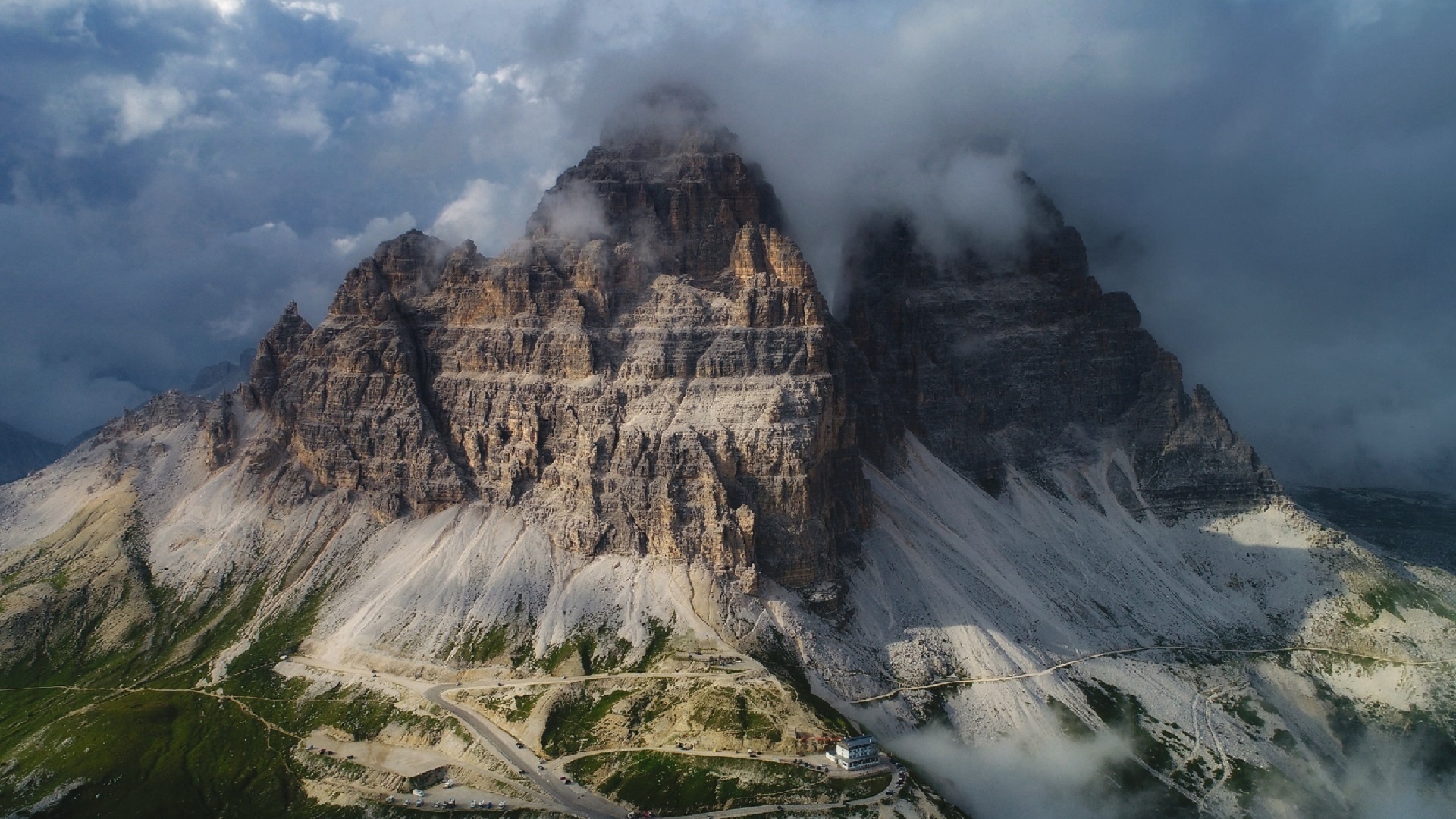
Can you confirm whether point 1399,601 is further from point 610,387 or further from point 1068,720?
point 610,387

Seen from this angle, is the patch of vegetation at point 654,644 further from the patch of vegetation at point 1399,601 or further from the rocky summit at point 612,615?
the patch of vegetation at point 1399,601

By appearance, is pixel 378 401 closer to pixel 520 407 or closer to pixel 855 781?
pixel 520 407

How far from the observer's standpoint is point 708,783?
393 ft

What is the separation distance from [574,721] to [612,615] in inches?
933

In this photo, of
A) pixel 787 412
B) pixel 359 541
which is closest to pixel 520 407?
pixel 359 541

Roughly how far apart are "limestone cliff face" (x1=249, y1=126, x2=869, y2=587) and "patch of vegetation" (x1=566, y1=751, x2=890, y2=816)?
4036 centimetres

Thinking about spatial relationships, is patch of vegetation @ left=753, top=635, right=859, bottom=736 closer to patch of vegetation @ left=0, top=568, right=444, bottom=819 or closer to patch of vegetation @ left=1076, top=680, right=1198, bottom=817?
patch of vegetation @ left=1076, top=680, right=1198, bottom=817

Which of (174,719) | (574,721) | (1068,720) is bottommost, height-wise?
(1068,720)

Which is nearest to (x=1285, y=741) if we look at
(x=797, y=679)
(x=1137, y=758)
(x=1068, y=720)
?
(x=1137, y=758)

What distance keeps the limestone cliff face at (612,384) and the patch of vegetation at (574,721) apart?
3063 cm

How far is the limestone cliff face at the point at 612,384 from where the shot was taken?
6467 inches

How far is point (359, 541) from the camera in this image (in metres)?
181

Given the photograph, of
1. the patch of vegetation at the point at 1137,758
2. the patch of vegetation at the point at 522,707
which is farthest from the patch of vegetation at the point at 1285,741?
the patch of vegetation at the point at 522,707

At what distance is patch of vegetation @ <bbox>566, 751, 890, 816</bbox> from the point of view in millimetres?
116562
